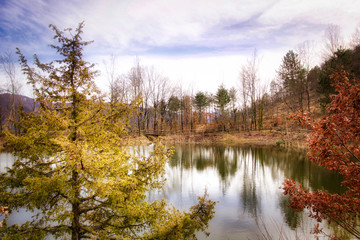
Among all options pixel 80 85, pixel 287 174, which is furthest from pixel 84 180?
pixel 287 174

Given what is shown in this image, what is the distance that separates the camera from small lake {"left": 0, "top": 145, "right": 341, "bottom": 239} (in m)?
7.34

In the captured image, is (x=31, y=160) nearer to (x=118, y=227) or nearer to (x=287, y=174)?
(x=118, y=227)

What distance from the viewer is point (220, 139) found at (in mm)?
35250

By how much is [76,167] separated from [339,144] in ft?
16.3

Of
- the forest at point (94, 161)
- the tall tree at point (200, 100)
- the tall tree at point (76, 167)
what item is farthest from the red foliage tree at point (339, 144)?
the tall tree at point (200, 100)

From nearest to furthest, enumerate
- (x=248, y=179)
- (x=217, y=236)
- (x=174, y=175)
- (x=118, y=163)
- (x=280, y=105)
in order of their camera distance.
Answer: (x=118, y=163)
(x=217, y=236)
(x=248, y=179)
(x=174, y=175)
(x=280, y=105)

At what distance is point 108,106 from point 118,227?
2861mm

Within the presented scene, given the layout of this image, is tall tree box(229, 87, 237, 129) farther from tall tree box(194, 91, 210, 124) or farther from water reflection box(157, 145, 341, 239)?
water reflection box(157, 145, 341, 239)

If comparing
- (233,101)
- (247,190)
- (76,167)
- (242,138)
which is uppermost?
(233,101)

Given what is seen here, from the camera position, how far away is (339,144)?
3.55 m

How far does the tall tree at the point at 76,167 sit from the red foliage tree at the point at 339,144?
2392 mm

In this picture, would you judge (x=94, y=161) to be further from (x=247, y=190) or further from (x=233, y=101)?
(x=233, y=101)

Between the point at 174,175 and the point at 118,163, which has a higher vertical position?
the point at 118,163

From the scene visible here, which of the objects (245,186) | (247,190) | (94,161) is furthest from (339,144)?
(245,186)
